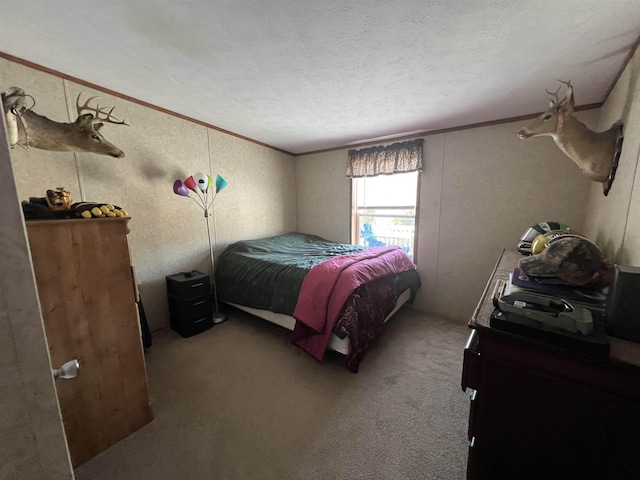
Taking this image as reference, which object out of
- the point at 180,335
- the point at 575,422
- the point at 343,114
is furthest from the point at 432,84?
the point at 180,335

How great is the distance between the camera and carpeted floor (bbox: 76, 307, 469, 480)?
4.15 feet

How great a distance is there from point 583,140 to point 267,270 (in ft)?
8.84

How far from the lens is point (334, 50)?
1.49 meters

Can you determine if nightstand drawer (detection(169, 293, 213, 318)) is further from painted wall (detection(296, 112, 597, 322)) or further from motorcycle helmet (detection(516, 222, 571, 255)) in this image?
motorcycle helmet (detection(516, 222, 571, 255))

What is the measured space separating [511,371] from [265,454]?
1.32 metres

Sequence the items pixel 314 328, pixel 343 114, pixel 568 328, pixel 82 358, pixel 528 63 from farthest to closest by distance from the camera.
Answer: pixel 343 114
pixel 314 328
pixel 528 63
pixel 82 358
pixel 568 328

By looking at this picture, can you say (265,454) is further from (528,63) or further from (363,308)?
(528,63)

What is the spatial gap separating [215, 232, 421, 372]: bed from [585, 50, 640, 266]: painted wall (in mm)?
1500

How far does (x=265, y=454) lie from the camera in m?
1.33

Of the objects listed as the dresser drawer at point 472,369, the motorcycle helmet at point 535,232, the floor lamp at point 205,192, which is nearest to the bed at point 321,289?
the floor lamp at point 205,192

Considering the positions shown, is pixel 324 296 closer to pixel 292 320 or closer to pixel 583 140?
pixel 292 320

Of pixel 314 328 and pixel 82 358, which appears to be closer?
pixel 82 358

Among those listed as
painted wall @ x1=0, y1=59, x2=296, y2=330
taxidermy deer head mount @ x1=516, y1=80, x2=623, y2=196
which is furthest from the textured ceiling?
taxidermy deer head mount @ x1=516, y1=80, x2=623, y2=196

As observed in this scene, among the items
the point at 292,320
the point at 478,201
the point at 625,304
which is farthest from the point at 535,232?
the point at 292,320
